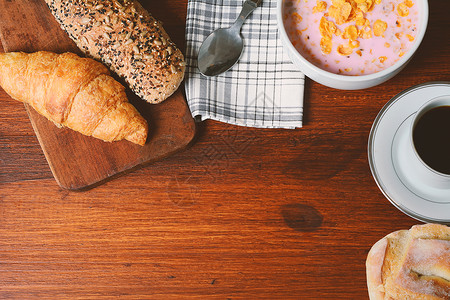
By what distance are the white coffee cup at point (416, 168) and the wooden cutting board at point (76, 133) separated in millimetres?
506

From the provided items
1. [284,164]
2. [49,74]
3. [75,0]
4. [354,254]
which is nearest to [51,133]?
[49,74]

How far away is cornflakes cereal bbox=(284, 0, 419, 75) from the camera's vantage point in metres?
1.06

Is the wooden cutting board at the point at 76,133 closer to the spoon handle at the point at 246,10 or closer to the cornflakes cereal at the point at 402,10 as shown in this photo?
the spoon handle at the point at 246,10

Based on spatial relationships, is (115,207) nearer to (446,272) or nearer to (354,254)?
(354,254)

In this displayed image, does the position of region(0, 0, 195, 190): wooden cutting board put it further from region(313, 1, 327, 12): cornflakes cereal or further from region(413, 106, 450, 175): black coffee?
region(413, 106, 450, 175): black coffee

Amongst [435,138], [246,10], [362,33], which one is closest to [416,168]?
[435,138]

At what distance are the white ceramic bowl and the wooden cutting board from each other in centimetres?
31

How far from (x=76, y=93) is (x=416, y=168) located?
2.69 feet

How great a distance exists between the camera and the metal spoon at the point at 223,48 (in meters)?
1.21

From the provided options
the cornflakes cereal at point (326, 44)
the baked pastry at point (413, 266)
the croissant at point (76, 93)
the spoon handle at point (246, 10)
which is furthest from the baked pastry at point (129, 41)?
the baked pastry at point (413, 266)

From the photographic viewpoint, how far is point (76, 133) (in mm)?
1229

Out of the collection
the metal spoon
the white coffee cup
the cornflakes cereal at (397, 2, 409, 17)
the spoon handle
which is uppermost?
the cornflakes cereal at (397, 2, 409, 17)

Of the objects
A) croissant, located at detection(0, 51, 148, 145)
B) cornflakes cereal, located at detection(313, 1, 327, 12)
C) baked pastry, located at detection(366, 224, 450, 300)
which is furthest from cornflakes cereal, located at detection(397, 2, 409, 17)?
croissant, located at detection(0, 51, 148, 145)

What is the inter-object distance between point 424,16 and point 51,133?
0.95m
